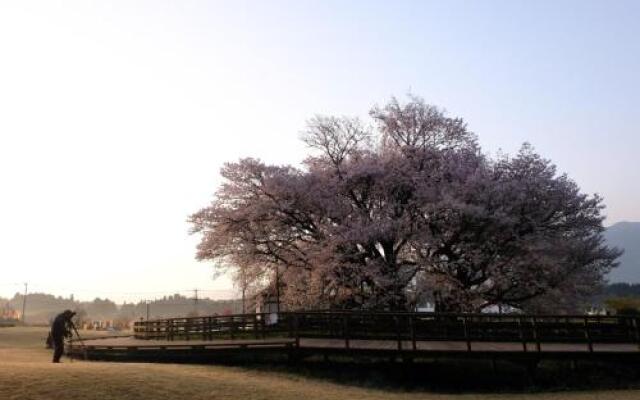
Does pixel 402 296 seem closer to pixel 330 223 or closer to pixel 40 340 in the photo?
pixel 330 223

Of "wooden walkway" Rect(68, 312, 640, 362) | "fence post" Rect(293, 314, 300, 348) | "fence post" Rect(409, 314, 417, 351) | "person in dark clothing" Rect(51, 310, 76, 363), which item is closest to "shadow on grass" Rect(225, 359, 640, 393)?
"wooden walkway" Rect(68, 312, 640, 362)

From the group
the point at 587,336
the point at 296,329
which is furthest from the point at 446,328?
the point at 296,329

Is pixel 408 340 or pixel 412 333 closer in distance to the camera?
pixel 412 333

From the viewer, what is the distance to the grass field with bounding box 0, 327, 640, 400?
14109 mm

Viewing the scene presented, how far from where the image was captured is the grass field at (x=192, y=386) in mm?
14109

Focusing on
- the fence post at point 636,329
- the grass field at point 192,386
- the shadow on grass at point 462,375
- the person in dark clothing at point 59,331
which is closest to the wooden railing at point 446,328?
the fence post at point 636,329

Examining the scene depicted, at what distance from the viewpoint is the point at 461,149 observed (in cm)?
3462

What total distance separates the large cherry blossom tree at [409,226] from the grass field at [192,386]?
11006 millimetres

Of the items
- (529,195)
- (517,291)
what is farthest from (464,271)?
(529,195)

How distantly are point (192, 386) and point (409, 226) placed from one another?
17.6 m

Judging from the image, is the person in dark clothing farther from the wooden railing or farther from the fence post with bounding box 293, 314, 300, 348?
the fence post with bounding box 293, 314, 300, 348

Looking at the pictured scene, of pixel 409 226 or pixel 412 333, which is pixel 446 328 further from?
pixel 409 226

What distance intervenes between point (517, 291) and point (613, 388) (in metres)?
11.0

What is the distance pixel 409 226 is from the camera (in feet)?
101
